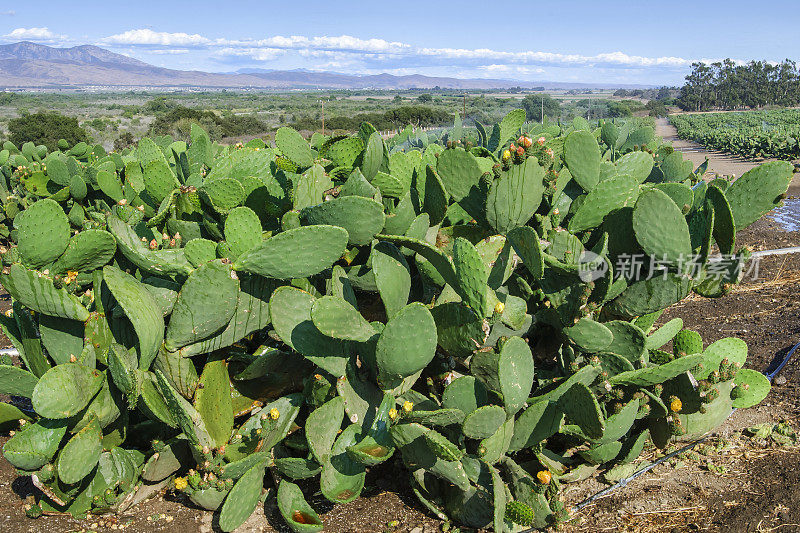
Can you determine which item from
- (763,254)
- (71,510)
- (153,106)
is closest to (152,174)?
(71,510)

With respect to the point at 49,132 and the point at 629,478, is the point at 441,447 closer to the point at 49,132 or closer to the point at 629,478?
the point at 629,478

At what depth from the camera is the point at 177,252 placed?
2.32 meters

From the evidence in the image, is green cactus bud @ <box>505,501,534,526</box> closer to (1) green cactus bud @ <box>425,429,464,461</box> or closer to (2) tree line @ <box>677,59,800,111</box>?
(1) green cactus bud @ <box>425,429,464,461</box>

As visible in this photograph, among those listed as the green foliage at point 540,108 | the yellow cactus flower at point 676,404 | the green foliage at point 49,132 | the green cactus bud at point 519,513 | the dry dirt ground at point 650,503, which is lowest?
the dry dirt ground at point 650,503

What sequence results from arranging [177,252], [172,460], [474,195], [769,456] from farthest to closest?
[769,456], [474,195], [172,460], [177,252]

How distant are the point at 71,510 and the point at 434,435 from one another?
5.30 feet

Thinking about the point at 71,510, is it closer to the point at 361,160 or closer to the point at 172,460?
the point at 172,460

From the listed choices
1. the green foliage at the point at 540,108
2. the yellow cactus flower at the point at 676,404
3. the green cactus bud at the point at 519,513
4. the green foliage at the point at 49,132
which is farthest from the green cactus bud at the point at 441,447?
the green foliage at the point at 49,132

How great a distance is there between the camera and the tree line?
73.9m

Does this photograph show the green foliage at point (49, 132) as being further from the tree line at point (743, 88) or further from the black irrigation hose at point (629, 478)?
the tree line at point (743, 88)

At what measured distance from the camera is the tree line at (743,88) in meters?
73.9

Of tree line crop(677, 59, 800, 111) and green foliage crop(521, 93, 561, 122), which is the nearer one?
green foliage crop(521, 93, 561, 122)

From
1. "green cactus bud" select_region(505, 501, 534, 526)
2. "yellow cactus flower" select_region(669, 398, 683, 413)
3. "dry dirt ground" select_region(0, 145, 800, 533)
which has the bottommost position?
"dry dirt ground" select_region(0, 145, 800, 533)

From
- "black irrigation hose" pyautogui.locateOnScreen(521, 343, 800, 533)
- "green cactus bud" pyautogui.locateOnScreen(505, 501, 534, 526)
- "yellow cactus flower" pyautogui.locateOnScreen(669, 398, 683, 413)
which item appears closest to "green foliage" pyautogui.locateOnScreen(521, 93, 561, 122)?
"black irrigation hose" pyautogui.locateOnScreen(521, 343, 800, 533)
